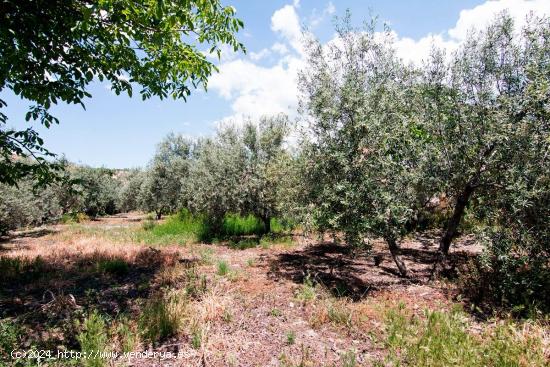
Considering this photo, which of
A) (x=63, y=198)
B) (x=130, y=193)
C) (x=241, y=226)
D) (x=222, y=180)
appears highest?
(x=222, y=180)

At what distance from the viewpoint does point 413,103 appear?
8.58 m

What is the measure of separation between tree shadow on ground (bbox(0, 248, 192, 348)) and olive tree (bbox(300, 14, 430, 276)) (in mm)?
4649

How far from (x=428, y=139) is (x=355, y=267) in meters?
4.41

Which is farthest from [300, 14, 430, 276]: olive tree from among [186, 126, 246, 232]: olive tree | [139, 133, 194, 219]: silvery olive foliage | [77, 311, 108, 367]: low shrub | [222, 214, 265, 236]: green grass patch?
[139, 133, 194, 219]: silvery olive foliage

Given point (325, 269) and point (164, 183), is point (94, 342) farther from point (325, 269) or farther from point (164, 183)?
point (164, 183)

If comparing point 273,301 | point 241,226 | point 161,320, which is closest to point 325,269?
point 273,301

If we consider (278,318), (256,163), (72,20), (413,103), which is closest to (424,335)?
(278,318)

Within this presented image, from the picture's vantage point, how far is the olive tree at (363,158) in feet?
23.9

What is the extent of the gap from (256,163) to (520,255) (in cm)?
1090

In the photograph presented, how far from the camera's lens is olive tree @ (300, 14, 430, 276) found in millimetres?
7270

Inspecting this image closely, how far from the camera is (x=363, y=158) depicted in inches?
293

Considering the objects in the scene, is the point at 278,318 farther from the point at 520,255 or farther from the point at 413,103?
the point at 413,103

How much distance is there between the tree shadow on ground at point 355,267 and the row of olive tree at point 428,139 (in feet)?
3.87

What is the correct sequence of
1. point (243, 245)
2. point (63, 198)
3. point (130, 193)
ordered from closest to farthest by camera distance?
1. point (243, 245)
2. point (63, 198)
3. point (130, 193)
